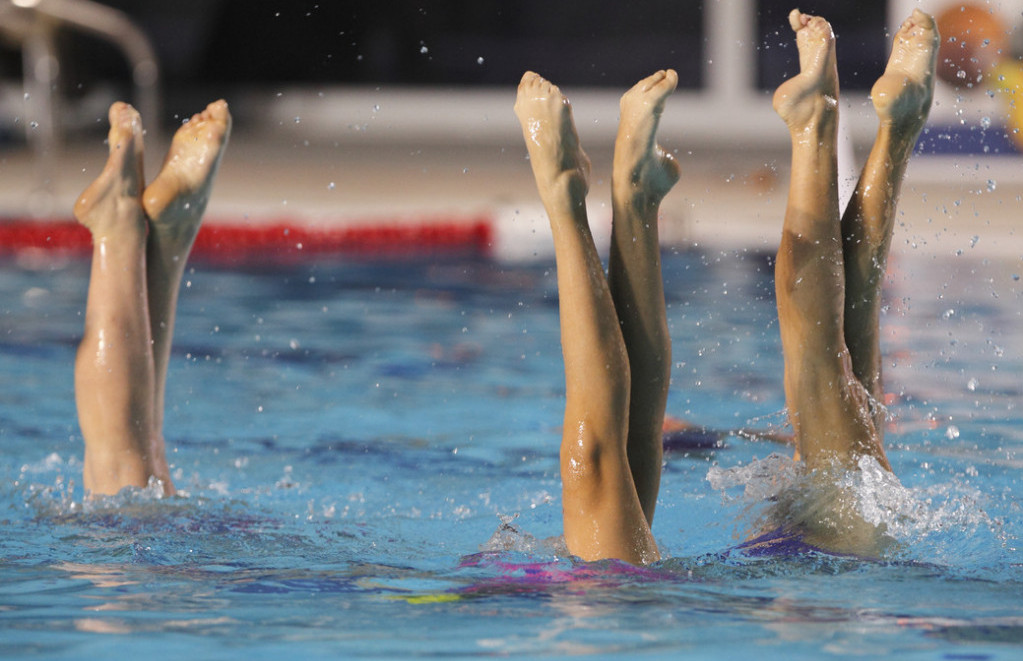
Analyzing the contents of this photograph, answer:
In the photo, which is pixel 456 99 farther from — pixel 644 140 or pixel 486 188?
pixel 644 140

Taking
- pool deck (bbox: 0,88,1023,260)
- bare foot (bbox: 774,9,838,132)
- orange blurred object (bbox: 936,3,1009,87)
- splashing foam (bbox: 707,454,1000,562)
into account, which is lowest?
splashing foam (bbox: 707,454,1000,562)

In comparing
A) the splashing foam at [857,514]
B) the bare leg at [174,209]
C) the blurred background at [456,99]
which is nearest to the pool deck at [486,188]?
the blurred background at [456,99]

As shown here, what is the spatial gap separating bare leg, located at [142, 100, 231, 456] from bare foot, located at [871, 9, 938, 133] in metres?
1.11

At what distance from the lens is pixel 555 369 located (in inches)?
165

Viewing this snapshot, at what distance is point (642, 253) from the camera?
1.91 meters

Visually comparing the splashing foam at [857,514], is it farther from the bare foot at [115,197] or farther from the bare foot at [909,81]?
the bare foot at [115,197]

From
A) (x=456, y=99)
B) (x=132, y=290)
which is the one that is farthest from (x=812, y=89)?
(x=456, y=99)

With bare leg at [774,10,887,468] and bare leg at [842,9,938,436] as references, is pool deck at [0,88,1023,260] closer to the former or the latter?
bare leg at [842,9,938,436]

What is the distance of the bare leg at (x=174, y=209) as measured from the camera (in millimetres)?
2307

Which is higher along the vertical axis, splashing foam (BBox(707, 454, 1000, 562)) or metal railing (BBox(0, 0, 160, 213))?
metal railing (BBox(0, 0, 160, 213))

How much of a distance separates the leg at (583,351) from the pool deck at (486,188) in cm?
387

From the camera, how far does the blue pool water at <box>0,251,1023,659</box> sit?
1.70 metres

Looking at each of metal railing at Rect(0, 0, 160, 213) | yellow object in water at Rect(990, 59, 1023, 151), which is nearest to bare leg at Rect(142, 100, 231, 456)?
metal railing at Rect(0, 0, 160, 213)

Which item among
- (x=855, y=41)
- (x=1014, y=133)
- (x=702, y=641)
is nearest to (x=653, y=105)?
(x=702, y=641)
